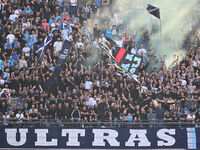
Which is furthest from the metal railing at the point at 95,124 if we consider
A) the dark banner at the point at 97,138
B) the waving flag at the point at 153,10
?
the waving flag at the point at 153,10

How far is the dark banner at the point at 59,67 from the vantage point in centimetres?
2138

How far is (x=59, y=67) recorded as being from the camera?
843 inches

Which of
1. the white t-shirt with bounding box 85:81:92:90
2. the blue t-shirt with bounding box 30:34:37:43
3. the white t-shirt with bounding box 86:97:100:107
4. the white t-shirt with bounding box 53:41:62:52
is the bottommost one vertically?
the white t-shirt with bounding box 86:97:100:107

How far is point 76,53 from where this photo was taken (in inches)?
907

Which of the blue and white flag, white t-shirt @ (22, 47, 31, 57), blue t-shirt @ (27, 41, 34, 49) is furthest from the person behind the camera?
blue t-shirt @ (27, 41, 34, 49)

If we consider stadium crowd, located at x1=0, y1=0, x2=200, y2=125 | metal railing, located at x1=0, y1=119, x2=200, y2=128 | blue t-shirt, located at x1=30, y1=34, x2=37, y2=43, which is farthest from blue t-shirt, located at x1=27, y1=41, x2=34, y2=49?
metal railing, located at x1=0, y1=119, x2=200, y2=128

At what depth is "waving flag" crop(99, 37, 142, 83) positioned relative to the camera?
21.5 metres

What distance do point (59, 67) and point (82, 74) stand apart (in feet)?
4.39

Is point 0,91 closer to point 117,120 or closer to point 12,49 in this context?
point 12,49

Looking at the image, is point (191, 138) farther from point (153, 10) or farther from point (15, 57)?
point (15, 57)

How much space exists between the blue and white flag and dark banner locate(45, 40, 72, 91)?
1.50 metres

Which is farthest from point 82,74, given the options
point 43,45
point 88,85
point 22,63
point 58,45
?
point 22,63

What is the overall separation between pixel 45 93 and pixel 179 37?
27.7 feet

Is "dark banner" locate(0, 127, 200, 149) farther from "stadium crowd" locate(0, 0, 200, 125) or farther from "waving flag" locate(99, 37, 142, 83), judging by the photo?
"waving flag" locate(99, 37, 142, 83)
